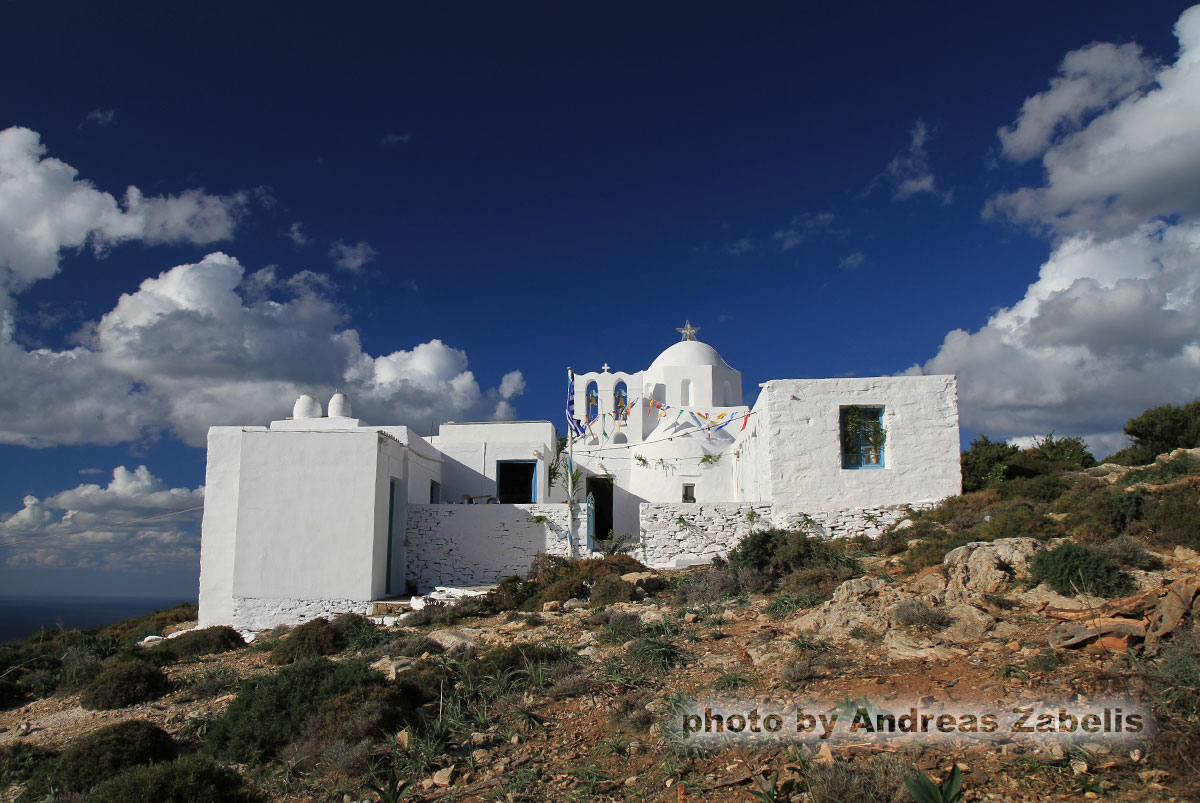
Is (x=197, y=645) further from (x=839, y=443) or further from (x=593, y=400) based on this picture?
(x=593, y=400)

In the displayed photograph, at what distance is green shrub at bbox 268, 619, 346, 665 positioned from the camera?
446 inches

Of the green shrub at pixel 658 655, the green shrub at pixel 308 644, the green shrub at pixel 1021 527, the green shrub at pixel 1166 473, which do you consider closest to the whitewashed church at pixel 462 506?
the green shrub at pixel 1166 473

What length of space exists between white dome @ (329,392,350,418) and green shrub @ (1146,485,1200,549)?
825 inches

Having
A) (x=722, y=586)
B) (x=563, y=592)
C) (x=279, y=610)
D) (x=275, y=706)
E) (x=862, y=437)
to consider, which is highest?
(x=862, y=437)

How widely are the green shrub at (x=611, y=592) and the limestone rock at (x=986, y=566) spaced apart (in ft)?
18.6

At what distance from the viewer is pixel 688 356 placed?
30984mm

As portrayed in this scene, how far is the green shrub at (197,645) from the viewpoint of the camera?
12.3 meters

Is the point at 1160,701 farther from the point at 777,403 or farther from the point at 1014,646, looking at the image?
the point at 777,403

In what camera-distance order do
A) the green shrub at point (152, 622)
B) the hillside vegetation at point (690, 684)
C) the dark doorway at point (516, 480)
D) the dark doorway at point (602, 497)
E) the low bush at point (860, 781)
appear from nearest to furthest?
Answer: the low bush at point (860, 781)
the hillside vegetation at point (690, 684)
the green shrub at point (152, 622)
the dark doorway at point (516, 480)
the dark doorway at point (602, 497)

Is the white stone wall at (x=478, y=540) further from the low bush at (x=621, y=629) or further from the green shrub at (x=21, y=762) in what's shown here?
the green shrub at (x=21, y=762)

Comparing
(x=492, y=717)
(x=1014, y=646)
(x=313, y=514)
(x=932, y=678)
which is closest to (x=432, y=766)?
(x=492, y=717)

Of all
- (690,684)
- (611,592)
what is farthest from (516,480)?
(690,684)

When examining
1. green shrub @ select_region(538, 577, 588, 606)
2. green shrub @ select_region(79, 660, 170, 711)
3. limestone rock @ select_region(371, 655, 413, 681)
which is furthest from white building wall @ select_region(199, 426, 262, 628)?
limestone rock @ select_region(371, 655, 413, 681)

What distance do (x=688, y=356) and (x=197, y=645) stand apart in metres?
22.5
